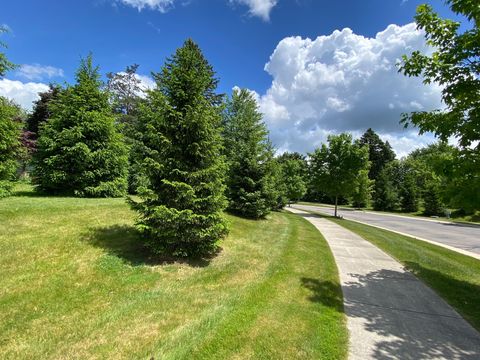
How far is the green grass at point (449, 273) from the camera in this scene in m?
5.41

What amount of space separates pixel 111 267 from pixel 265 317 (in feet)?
12.3

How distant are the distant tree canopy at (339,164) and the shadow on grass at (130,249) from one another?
64.9 ft

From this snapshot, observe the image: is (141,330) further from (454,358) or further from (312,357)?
(454,358)

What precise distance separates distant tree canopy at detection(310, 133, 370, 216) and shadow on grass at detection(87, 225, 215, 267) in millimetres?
19794

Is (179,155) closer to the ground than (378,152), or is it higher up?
closer to the ground

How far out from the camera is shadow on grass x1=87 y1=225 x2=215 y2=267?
21.9 ft

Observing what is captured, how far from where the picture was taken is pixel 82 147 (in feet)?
38.8

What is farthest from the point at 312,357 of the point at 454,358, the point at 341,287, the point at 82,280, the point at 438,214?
the point at 438,214

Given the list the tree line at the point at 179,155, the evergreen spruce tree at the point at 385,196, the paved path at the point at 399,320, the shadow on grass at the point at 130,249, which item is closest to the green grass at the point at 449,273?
the paved path at the point at 399,320

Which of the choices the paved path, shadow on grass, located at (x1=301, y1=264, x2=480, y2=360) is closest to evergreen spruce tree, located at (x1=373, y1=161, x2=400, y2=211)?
the paved path

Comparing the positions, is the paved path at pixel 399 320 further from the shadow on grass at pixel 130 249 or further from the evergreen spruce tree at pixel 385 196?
the evergreen spruce tree at pixel 385 196

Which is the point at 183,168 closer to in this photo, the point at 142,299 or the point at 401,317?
the point at 142,299

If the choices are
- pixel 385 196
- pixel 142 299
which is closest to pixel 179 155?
pixel 142 299

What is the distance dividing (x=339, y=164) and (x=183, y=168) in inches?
816
